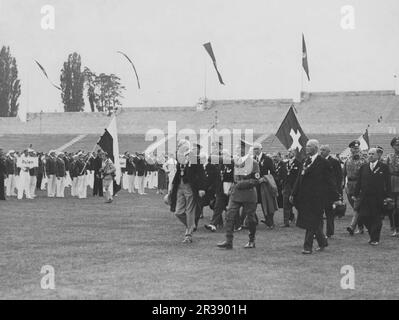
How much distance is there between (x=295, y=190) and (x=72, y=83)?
68.4 m

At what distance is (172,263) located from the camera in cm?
990

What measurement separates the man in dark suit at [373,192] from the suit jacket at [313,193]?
4.76 feet

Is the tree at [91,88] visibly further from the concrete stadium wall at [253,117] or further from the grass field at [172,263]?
the grass field at [172,263]

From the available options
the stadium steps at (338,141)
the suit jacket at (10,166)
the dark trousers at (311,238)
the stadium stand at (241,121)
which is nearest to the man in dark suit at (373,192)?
the dark trousers at (311,238)

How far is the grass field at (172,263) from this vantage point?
7.86m

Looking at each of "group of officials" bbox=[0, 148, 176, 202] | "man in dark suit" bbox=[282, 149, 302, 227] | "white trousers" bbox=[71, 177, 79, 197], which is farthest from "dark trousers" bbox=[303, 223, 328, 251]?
"white trousers" bbox=[71, 177, 79, 197]

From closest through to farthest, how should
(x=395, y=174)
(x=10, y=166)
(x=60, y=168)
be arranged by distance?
1. (x=395, y=174)
2. (x=10, y=166)
3. (x=60, y=168)

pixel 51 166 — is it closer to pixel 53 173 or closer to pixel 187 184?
pixel 53 173

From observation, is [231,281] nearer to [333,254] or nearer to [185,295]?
[185,295]

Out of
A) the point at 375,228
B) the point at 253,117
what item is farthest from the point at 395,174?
the point at 253,117

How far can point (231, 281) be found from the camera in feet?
28.0

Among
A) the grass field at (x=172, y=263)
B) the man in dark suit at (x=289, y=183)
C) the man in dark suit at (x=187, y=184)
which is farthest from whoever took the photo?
the man in dark suit at (x=289, y=183)

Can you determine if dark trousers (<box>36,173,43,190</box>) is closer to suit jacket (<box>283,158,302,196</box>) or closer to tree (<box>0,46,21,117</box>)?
suit jacket (<box>283,158,302,196</box>)

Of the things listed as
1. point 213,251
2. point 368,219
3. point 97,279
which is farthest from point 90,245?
point 368,219
